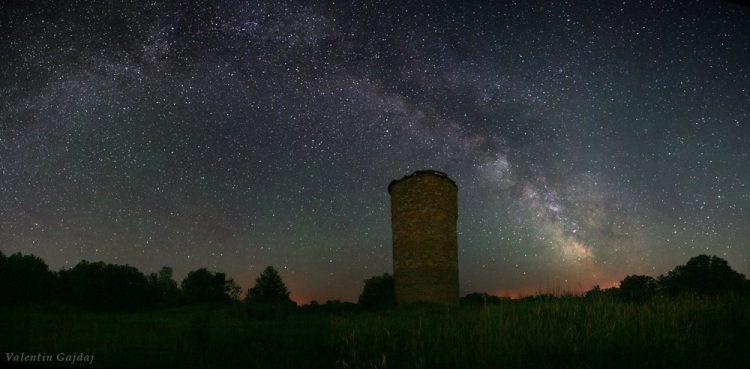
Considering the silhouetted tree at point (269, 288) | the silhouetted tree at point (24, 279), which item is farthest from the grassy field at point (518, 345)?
the silhouetted tree at point (269, 288)

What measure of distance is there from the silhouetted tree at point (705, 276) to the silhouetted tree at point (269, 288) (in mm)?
47783

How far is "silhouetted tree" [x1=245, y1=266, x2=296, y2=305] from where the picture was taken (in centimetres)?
5778

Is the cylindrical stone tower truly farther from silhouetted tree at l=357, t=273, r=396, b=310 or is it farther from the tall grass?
the tall grass

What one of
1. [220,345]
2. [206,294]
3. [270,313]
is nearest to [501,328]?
[220,345]

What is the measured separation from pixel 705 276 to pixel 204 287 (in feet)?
176

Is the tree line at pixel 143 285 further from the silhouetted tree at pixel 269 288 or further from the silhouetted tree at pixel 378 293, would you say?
the silhouetted tree at pixel 269 288

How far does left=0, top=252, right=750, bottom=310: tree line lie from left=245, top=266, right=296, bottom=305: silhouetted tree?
22.7ft

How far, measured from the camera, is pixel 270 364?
6.89 m

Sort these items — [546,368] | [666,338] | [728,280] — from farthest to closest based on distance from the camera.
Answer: [728,280], [666,338], [546,368]

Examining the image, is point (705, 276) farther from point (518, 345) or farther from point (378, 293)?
point (518, 345)

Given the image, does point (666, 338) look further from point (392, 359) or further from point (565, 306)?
point (392, 359)

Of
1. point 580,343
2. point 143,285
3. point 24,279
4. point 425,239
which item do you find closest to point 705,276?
point 425,239

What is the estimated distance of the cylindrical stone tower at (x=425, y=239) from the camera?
28609 millimetres

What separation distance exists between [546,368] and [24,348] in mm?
11423
